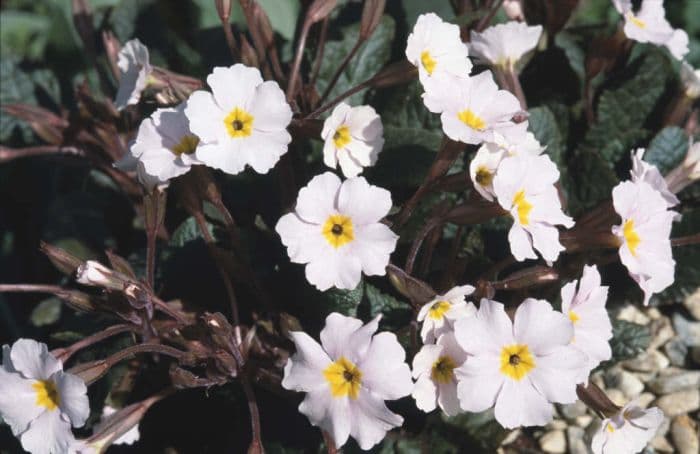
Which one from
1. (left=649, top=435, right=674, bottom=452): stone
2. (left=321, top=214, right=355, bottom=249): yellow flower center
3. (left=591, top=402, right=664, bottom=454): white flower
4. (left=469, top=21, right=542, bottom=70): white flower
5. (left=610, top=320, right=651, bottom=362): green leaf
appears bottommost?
(left=649, top=435, right=674, bottom=452): stone

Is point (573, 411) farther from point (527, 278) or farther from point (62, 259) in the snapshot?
point (62, 259)

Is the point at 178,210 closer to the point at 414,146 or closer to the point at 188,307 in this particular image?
the point at 188,307

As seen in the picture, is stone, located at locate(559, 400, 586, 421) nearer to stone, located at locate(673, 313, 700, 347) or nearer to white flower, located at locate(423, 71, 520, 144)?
stone, located at locate(673, 313, 700, 347)

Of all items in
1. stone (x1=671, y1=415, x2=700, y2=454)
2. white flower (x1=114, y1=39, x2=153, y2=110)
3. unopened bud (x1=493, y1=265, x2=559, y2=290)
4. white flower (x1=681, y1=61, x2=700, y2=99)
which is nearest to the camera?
unopened bud (x1=493, y1=265, x2=559, y2=290)

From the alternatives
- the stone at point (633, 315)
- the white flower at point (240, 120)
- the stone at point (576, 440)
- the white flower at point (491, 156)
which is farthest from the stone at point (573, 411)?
the white flower at point (240, 120)

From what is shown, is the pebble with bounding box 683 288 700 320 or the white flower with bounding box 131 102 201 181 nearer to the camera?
the white flower with bounding box 131 102 201 181

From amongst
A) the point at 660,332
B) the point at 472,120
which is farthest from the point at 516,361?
the point at 660,332

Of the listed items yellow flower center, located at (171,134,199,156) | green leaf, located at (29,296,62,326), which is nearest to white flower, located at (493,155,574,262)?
yellow flower center, located at (171,134,199,156)

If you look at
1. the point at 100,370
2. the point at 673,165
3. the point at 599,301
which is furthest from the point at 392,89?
the point at 100,370
